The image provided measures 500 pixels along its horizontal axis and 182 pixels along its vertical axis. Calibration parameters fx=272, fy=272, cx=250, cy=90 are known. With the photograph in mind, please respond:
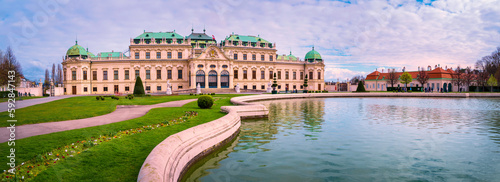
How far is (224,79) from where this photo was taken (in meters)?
66.7

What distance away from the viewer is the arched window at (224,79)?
218ft

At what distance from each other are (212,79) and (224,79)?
306 cm

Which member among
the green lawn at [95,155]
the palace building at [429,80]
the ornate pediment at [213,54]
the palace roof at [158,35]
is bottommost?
the green lawn at [95,155]

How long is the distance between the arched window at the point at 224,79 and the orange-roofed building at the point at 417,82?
167 feet

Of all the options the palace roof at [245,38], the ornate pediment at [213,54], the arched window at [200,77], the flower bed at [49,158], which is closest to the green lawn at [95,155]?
the flower bed at [49,158]

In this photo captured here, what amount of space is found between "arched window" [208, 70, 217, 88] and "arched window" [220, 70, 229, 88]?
1554 millimetres

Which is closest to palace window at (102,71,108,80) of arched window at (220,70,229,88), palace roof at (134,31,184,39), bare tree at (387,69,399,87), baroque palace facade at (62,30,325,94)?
baroque palace facade at (62,30,325,94)

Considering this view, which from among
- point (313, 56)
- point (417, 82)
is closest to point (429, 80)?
point (417, 82)

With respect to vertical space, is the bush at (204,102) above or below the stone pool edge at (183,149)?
above

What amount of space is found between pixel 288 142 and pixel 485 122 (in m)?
14.7

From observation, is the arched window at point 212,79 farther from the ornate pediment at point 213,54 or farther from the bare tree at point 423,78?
the bare tree at point 423,78

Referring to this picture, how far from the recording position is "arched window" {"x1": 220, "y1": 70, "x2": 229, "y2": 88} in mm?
66312

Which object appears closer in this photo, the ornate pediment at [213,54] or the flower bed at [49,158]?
the flower bed at [49,158]

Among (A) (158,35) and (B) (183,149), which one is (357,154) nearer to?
(B) (183,149)
